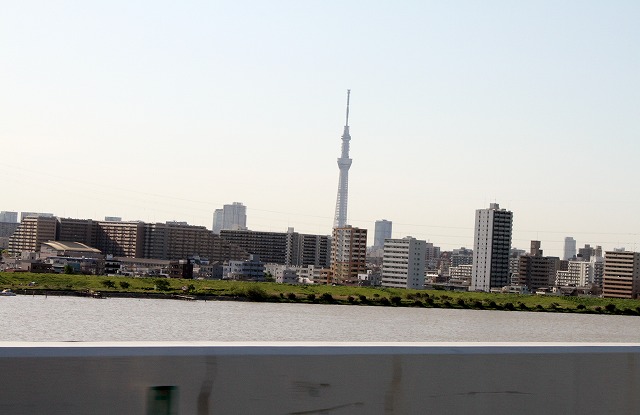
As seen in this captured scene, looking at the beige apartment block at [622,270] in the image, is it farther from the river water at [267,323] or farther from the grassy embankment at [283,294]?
the river water at [267,323]

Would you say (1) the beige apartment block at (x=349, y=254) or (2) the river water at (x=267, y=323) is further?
(1) the beige apartment block at (x=349, y=254)

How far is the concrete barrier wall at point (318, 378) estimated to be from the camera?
290cm

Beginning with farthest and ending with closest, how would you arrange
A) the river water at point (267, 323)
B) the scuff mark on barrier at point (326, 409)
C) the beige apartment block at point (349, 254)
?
1. the beige apartment block at point (349, 254)
2. the river water at point (267, 323)
3. the scuff mark on barrier at point (326, 409)

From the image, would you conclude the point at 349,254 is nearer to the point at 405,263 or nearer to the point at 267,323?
the point at 405,263

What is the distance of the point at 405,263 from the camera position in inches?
6368

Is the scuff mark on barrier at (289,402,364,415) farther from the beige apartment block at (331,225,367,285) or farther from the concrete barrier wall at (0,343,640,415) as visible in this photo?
the beige apartment block at (331,225,367,285)

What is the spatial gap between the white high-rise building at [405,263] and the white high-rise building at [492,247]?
14.5m

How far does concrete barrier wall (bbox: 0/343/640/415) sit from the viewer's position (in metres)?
2.90

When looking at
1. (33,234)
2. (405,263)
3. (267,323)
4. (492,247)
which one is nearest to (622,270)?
(492,247)

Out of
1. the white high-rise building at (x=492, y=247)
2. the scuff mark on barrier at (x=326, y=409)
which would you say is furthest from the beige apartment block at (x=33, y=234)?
the scuff mark on barrier at (x=326, y=409)

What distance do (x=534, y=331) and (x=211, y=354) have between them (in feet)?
162

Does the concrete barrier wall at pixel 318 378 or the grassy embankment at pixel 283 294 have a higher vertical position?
the concrete barrier wall at pixel 318 378

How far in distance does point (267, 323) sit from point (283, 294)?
99.2 ft

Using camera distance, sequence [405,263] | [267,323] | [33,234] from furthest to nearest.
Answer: [33,234] < [405,263] < [267,323]
